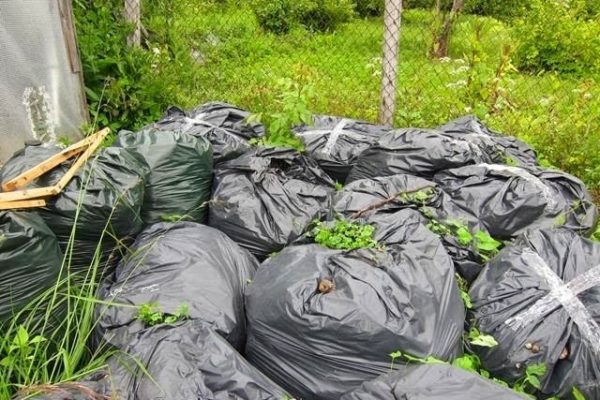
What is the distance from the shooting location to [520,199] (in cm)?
224

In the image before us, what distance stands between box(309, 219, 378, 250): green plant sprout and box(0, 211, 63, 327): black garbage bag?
3.14 feet

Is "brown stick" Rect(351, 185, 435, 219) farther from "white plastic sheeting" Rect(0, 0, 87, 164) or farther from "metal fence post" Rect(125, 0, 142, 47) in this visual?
"metal fence post" Rect(125, 0, 142, 47)

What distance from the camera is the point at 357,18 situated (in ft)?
23.3

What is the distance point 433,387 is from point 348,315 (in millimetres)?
362

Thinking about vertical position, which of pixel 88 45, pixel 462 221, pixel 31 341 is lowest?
pixel 31 341

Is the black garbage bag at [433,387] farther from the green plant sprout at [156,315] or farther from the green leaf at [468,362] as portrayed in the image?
the green plant sprout at [156,315]

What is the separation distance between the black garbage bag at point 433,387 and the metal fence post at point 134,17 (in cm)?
300

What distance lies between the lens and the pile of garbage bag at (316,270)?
160 cm

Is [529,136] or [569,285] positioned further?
[529,136]

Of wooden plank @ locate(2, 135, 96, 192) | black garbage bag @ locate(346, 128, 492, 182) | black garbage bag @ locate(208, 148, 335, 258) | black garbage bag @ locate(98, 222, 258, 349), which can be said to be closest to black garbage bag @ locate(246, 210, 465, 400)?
black garbage bag @ locate(98, 222, 258, 349)

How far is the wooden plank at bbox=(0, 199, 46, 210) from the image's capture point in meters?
1.84

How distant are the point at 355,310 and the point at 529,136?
2.14 meters

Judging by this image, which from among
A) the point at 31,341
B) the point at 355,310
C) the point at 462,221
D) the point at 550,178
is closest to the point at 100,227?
the point at 31,341

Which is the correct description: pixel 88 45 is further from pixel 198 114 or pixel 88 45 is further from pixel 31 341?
pixel 31 341
